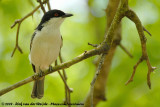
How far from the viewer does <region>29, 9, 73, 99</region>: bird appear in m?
5.09

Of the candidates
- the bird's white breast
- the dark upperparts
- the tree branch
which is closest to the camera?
the tree branch

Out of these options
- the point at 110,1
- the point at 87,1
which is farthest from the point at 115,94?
the point at 87,1

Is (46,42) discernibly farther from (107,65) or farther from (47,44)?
(107,65)

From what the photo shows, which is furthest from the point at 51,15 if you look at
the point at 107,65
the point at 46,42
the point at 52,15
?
the point at 107,65

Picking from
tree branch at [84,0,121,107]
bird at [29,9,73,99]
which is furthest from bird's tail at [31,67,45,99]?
tree branch at [84,0,121,107]

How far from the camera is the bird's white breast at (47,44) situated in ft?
16.7

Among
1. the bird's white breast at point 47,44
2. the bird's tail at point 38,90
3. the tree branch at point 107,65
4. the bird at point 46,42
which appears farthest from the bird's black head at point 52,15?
the bird's tail at point 38,90

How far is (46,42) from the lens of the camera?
5.08m

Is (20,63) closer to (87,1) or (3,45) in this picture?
(3,45)

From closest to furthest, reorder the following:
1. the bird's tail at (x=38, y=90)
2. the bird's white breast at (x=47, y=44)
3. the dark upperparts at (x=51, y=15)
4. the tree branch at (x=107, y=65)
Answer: the tree branch at (x=107, y=65), the bird's white breast at (x=47, y=44), the dark upperparts at (x=51, y=15), the bird's tail at (x=38, y=90)

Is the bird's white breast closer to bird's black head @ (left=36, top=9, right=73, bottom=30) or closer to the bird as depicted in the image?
the bird

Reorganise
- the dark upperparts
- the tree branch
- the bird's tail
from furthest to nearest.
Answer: the bird's tail → the dark upperparts → the tree branch

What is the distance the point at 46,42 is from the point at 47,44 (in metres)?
0.04

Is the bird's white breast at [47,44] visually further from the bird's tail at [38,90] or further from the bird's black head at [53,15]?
the bird's tail at [38,90]
